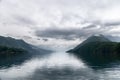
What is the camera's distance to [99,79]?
270ft

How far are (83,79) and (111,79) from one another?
1031cm

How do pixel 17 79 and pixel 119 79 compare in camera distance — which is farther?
pixel 17 79

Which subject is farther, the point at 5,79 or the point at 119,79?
the point at 5,79

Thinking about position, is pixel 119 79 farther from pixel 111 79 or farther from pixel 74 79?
pixel 74 79

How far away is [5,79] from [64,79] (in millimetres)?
24999

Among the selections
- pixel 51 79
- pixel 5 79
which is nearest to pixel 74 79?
pixel 51 79

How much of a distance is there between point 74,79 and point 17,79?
75.3 feet

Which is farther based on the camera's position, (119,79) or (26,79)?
(26,79)

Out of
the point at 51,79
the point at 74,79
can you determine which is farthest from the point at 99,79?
the point at 51,79

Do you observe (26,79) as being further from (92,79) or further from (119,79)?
(119,79)

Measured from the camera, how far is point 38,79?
86.5m

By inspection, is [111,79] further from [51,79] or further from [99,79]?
[51,79]

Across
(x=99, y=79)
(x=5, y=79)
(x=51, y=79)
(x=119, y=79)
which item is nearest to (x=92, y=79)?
(x=99, y=79)

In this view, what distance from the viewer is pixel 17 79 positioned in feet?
289
